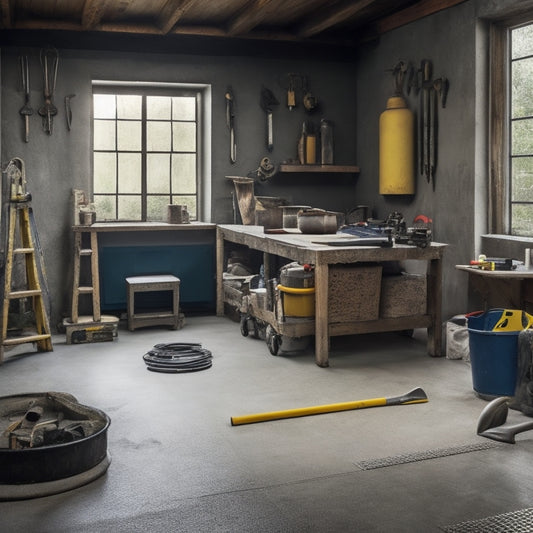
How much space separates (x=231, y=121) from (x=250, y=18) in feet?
4.24

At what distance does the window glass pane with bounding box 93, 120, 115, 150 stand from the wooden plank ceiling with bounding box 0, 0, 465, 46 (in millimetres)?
958

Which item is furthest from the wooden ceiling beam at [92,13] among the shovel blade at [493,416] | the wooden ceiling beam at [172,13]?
the shovel blade at [493,416]

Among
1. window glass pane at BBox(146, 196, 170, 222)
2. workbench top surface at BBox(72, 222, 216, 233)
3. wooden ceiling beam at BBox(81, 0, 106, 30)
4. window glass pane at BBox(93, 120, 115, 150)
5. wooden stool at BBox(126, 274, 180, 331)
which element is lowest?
wooden stool at BBox(126, 274, 180, 331)

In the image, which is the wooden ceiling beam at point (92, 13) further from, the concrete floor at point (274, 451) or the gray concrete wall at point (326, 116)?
the concrete floor at point (274, 451)

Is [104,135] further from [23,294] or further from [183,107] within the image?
[23,294]

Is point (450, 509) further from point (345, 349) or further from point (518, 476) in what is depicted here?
point (345, 349)

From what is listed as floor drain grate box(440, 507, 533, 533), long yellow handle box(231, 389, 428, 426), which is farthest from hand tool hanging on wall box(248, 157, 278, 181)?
floor drain grate box(440, 507, 533, 533)

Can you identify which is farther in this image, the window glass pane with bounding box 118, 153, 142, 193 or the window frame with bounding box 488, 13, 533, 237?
the window glass pane with bounding box 118, 153, 142, 193

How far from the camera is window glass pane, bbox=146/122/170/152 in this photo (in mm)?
7953

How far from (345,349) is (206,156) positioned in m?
3.03

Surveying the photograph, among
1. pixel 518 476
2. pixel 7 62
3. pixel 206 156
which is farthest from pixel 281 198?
pixel 518 476

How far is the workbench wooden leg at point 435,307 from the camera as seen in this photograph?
19.1 feet

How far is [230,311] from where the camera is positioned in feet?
25.6

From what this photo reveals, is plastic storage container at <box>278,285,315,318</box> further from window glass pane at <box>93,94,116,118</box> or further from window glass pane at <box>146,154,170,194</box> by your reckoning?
window glass pane at <box>93,94,116,118</box>
